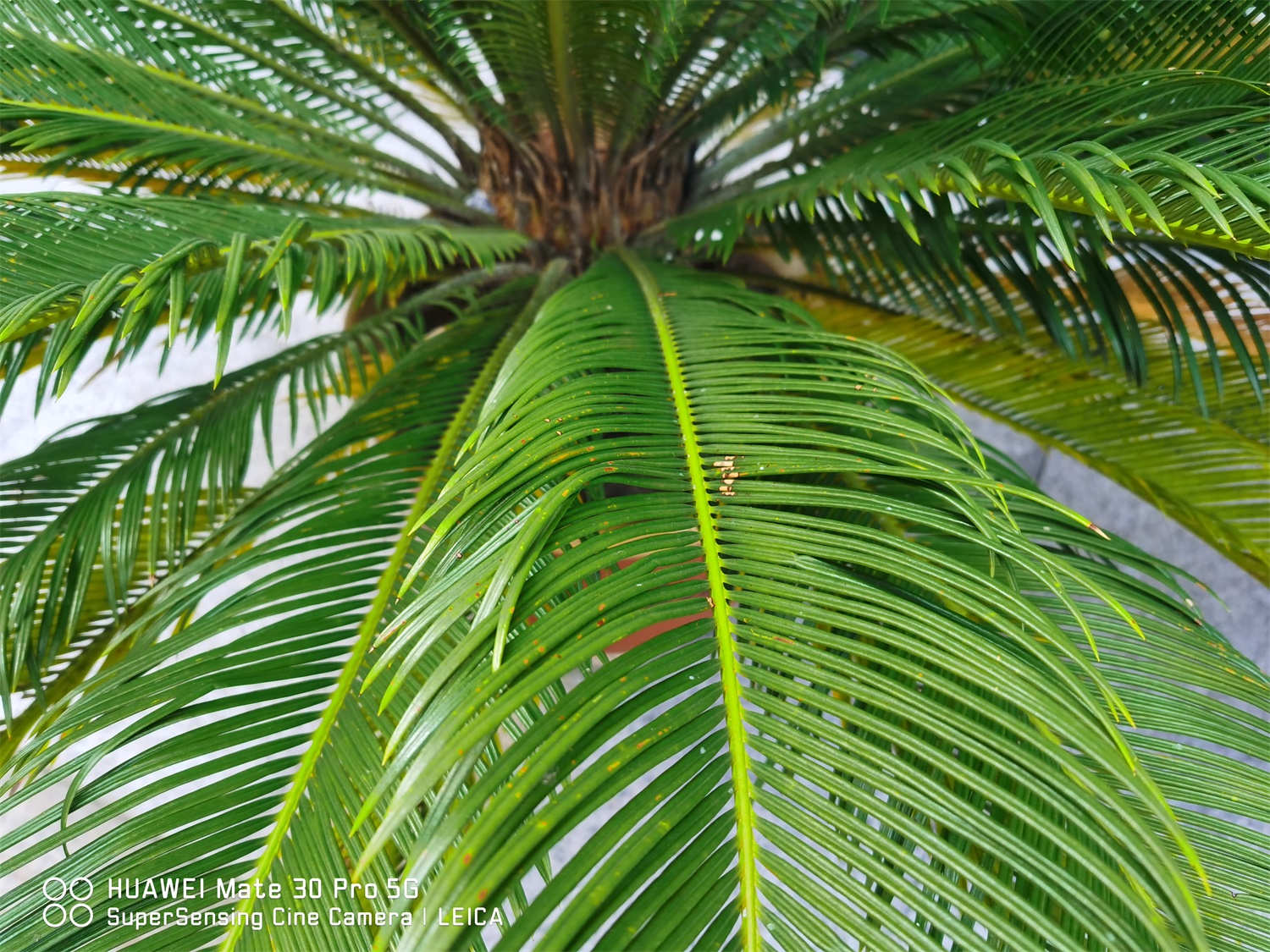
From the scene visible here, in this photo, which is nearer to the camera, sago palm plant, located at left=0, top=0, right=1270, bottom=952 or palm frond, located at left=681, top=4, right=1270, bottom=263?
sago palm plant, located at left=0, top=0, right=1270, bottom=952

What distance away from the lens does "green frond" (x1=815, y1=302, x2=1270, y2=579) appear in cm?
74

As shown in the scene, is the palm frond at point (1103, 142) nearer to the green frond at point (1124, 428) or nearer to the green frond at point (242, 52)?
the green frond at point (1124, 428)

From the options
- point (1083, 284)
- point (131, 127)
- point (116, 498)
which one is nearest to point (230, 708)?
point (116, 498)

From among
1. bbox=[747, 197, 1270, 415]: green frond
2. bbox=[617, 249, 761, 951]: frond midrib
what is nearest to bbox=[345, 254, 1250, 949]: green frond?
bbox=[617, 249, 761, 951]: frond midrib

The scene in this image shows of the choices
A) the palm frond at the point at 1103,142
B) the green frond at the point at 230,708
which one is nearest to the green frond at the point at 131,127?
the green frond at the point at 230,708

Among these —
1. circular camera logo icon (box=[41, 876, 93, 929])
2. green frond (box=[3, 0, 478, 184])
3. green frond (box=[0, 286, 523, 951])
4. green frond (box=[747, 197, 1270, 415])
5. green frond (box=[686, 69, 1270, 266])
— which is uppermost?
green frond (box=[3, 0, 478, 184])

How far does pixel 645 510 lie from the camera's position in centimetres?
43

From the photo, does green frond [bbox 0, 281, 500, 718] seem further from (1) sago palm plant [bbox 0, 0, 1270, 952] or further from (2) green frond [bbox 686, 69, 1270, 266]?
(2) green frond [bbox 686, 69, 1270, 266]

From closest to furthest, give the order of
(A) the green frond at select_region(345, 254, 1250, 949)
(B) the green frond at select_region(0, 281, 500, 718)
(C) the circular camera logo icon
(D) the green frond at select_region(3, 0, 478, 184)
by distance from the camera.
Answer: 1. (A) the green frond at select_region(345, 254, 1250, 949)
2. (C) the circular camera logo icon
3. (B) the green frond at select_region(0, 281, 500, 718)
4. (D) the green frond at select_region(3, 0, 478, 184)

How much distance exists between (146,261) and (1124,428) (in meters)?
0.86

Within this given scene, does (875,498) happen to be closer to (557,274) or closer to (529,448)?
(529,448)

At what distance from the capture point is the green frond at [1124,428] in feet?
2.43

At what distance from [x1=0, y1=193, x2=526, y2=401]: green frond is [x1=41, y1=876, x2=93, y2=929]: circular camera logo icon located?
0.28 metres

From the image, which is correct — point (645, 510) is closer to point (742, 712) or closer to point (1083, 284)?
point (742, 712)
